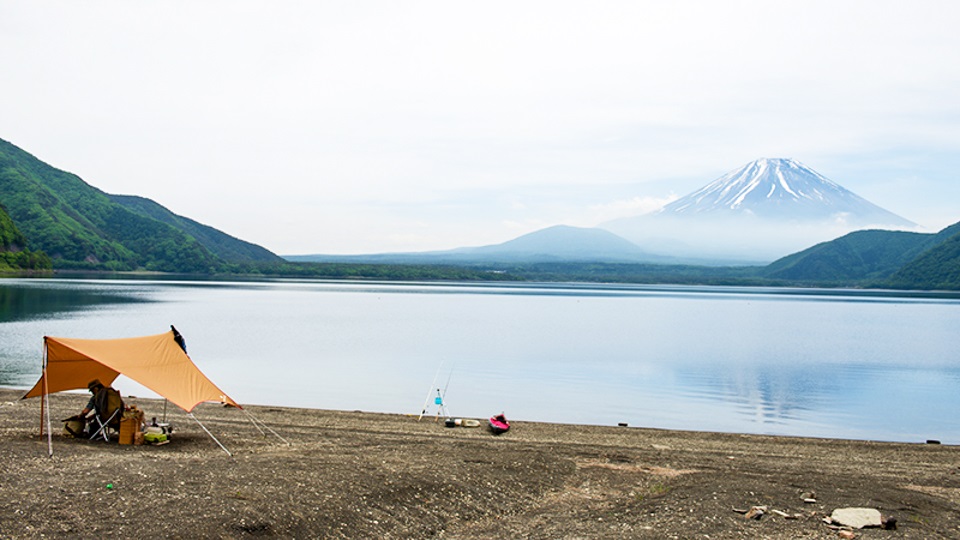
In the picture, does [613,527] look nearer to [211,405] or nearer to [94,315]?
[211,405]

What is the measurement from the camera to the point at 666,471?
50.0 feet

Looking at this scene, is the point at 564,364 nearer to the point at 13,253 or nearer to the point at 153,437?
the point at 153,437

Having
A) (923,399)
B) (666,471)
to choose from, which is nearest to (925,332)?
(923,399)

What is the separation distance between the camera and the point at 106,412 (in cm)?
1460

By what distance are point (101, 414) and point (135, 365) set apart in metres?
1.17

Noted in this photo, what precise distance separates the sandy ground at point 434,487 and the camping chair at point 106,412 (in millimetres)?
478

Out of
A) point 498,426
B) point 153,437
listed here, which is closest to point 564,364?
point 498,426

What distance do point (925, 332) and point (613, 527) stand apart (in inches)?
2615

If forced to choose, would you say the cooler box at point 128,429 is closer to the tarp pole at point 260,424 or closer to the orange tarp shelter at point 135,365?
the orange tarp shelter at point 135,365

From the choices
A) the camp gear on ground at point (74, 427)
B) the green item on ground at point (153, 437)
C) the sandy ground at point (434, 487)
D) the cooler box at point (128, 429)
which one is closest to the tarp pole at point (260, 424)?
the sandy ground at point (434, 487)

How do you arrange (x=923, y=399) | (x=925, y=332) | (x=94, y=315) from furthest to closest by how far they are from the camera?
(x=925, y=332) < (x=94, y=315) < (x=923, y=399)

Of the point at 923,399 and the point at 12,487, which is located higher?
the point at 12,487

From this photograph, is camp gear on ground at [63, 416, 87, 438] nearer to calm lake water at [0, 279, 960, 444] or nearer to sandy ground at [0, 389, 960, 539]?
sandy ground at [0, 389, 960, 539]

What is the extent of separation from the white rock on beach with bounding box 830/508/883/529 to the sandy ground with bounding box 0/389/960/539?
175mm
